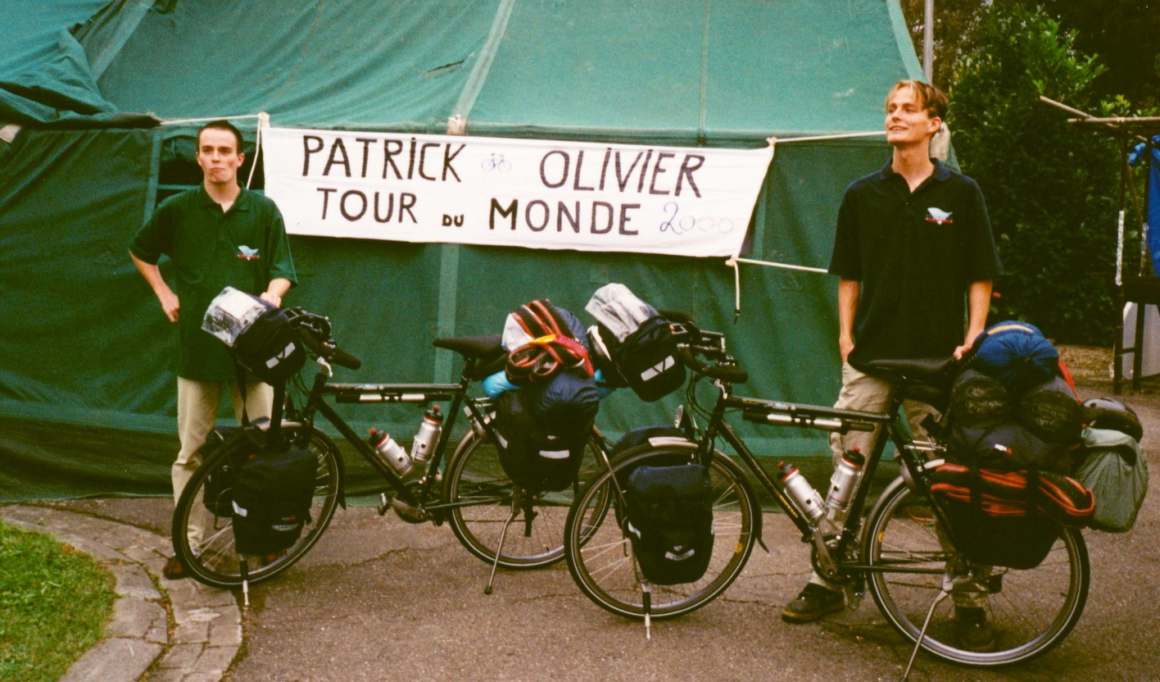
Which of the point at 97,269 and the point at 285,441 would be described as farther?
the point at 97,269

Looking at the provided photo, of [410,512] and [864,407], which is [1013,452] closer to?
[864,407]

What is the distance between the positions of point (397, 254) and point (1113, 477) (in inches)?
163

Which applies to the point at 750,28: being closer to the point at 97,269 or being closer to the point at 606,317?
the point at 606,317

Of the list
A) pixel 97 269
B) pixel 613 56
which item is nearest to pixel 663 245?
pixel 613 56

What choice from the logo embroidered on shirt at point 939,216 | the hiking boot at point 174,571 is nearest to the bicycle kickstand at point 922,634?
the logo embroidered on shirt at point 939,216

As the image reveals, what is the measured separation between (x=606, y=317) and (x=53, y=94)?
4.12 metres

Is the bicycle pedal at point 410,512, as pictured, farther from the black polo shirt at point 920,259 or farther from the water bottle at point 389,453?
the black polo shirt at point 920,259

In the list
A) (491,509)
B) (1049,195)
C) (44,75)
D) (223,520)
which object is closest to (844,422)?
(491,509)

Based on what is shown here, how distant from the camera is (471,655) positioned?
436 centimetres

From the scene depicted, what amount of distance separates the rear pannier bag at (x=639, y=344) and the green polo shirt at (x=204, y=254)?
1598mm

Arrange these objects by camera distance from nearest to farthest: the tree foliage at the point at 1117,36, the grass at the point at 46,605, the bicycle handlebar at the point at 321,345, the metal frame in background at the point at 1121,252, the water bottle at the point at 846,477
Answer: the grass at the point at 46,605 < the water bottle at the point at 846,477 < the bicycle handlebar at the point at 321,345 < the metal frame in background at the point at 1121,252 < the tree foliage at the point at 1117,36

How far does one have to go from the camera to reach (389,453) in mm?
5164

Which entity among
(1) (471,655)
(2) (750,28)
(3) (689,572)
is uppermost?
(2) (750,28)

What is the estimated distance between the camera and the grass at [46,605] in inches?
159
